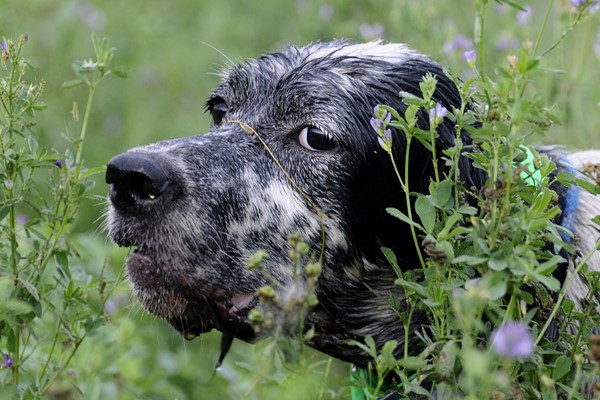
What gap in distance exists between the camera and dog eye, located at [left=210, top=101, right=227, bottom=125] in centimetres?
344

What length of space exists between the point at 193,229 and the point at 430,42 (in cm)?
262

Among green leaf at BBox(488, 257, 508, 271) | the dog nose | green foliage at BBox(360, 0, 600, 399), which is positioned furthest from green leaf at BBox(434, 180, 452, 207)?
the dog nose

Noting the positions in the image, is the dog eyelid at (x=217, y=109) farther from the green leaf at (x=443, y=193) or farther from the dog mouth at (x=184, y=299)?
the green leaf at (x=443, y=193)

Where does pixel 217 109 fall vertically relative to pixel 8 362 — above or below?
above

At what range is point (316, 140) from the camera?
3.01 m

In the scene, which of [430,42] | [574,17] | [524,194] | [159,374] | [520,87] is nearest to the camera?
[520,87]


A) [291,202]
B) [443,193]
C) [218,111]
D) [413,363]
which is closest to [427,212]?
[443,193]

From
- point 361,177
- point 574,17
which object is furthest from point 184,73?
point 574,17

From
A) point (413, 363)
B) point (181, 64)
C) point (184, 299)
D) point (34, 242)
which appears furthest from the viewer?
point (181, 64)

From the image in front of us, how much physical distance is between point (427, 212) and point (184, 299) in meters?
0.90

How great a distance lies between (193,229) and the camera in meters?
2.79

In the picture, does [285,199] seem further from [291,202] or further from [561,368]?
[561,368]

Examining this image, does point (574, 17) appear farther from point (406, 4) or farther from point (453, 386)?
point (406, 4)

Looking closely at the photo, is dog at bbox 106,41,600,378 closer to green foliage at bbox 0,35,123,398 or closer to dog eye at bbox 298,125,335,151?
dog eye at bbox 298,125,335,151
